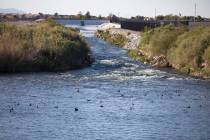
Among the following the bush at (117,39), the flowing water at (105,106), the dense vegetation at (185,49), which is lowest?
the bush at (117,39)

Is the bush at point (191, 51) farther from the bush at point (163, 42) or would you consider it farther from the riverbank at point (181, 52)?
the bush at point (163, 42)

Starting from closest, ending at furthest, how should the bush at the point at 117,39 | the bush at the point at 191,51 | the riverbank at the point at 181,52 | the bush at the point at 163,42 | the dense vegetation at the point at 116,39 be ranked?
the riverbank at the point at 181,52 < the bush at the point at 191,51 < the bush at the point at 163,42 < the bush at the point at 117,39 < the dense vegetation at the point at 116,39

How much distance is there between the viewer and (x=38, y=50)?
201 feet

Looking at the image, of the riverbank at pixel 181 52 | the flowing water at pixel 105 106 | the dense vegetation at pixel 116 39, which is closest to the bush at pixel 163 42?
the riverbank at pixel 181 52

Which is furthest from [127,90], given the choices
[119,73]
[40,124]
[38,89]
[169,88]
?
[40,124]

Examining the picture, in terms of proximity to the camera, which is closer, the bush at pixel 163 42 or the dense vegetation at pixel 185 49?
the dense vegetation at pixel 185 49

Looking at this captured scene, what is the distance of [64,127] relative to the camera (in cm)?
3438

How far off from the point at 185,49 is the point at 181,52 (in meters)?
0.56

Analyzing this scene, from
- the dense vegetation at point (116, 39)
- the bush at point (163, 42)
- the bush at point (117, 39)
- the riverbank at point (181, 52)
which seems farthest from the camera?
the dense vegetation at point (116, 39)

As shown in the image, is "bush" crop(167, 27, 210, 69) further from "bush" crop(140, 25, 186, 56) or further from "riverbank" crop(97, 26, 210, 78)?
"bush" crop(140, 25, 186, 56)

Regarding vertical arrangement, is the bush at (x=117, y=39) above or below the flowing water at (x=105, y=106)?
below

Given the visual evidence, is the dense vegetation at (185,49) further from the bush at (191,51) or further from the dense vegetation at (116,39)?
the dense vegetation at (116,39)

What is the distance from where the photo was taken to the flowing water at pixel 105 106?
33.3 metres

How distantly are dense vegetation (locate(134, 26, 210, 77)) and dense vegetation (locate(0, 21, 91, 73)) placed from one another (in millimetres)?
8750
